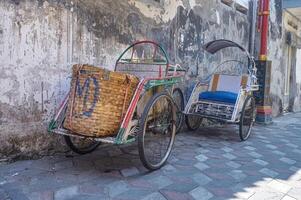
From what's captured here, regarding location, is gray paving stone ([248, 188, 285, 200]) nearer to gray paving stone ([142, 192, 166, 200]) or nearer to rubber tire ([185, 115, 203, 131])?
gray paving stone ([142, 192, 166, 200])

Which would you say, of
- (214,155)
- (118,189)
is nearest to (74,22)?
(118,189)

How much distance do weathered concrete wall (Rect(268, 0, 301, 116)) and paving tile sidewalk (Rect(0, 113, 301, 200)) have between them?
550 cm

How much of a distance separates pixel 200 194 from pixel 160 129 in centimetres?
117

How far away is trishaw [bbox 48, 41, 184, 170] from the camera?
11.5ft

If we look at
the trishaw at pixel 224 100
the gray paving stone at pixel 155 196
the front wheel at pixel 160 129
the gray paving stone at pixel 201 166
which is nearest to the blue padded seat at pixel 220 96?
the trishaw at pixel 224 100

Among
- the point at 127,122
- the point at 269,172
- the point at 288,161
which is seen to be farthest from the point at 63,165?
the point at 288,161

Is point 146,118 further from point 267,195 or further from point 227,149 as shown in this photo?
point 227,149

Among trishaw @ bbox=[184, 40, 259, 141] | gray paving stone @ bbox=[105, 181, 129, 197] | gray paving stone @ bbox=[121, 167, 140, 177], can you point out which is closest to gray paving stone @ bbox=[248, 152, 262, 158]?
trishaw @ bbox=[184, 40, 259, 141]

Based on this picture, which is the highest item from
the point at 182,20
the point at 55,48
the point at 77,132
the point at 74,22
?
the point at 182,20

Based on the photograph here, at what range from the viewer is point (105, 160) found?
407cm

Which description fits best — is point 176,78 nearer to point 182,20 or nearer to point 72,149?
point 72,149

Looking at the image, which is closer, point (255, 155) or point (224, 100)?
point (255, 155)

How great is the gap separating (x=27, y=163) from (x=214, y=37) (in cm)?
485

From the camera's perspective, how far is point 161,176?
3.67 m
